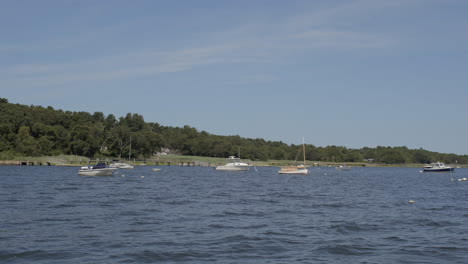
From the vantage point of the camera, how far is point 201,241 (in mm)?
22969

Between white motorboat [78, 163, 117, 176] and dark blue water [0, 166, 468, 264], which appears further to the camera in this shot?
white motorboat [78, 163, 117, 176]

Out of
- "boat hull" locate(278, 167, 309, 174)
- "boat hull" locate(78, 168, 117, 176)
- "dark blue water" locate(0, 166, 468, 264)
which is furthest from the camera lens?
"boat hull" locate(278, 167, 309, 174)

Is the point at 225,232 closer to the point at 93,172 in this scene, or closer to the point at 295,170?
the point at 93,172

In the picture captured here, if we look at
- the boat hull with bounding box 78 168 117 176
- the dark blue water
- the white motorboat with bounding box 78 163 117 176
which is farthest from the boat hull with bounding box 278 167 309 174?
the dark blue water

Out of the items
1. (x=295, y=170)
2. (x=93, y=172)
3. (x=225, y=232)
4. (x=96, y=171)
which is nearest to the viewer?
(x=225, y=232)

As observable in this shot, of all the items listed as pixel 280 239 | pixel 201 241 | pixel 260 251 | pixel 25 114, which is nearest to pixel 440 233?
pixel 280 239

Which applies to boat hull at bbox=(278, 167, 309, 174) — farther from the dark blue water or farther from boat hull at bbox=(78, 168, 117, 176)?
the dark blue water

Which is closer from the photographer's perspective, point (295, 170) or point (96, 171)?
point (96, 171)

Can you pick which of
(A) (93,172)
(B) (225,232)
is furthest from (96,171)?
(B) (225,232)

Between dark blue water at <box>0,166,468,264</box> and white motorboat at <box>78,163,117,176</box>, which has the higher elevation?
white motorboat at <box>78,163,117,176</box>

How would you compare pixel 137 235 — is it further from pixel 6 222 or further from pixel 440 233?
pixel 440 233

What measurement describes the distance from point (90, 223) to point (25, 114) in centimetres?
17012

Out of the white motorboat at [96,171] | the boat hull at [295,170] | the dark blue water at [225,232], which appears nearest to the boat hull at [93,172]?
the white motorboat at [96,171]

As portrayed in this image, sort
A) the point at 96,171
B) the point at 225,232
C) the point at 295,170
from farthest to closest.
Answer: the point at 295,170 → the point at 96,171 → the point at 225,232
